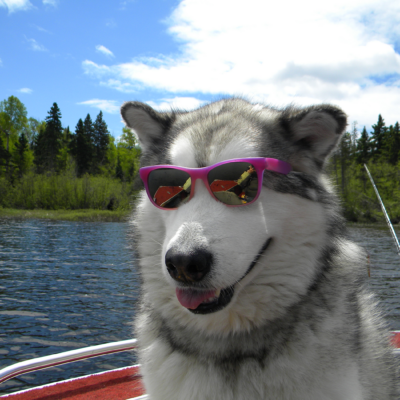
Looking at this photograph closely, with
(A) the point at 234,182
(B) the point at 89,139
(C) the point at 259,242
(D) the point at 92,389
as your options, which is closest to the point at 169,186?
(A) the point at 234,182

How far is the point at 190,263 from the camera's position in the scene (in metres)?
1.91

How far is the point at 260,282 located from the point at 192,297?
421 mm

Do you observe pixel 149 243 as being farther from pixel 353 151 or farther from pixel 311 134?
pixel 353 151

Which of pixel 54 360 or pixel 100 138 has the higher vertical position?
pixel 100 138

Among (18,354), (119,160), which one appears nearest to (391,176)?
(119,160)

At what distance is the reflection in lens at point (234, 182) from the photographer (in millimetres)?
2199

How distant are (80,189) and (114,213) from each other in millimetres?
8890

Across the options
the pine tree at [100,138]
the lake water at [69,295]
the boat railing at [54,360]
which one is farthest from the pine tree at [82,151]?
the boat railing at [54,360]

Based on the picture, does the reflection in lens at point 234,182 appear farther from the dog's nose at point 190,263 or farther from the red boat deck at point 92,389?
the red boat deck at point 92,389

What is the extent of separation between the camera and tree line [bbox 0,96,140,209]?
54.1m

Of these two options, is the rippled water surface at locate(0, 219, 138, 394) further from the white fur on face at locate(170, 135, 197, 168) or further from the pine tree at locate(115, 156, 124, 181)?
the pine tree at locate(115, 156, 124, 181)

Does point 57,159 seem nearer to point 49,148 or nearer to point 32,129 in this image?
point 49,148

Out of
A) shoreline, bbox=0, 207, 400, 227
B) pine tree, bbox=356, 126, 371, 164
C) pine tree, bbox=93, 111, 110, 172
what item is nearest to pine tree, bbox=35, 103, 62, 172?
pine tree, bbox=93, 111, 110, 172

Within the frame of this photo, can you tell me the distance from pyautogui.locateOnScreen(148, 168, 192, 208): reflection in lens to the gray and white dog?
72 millimetres
